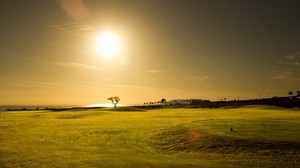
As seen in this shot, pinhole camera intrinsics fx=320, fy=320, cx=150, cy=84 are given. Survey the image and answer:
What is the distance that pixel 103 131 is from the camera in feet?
164

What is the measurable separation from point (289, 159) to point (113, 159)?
648 inches

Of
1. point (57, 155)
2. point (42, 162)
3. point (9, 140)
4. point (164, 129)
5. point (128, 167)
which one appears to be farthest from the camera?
point (164, 129)

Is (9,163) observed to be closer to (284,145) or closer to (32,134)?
(32,134)

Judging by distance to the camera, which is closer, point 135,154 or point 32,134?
point 135,154

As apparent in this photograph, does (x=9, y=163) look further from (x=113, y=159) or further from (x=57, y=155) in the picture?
(x=113, y=159)

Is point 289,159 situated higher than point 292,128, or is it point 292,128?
point 292,128

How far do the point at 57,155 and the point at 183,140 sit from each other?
15.2 metres

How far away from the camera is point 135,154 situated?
33.2 m

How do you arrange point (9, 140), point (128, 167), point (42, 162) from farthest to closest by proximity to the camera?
point (9, 140), point (42, 162), point (128, 167)

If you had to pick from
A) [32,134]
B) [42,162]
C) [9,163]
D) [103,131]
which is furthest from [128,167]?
[32,134]

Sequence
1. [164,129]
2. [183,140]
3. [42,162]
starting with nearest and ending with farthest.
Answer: [42,162], [183,140], [164,129]

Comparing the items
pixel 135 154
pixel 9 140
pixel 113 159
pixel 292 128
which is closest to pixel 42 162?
pixel 113 159

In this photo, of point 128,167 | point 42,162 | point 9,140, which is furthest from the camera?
point 9,140

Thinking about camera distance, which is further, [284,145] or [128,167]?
[284,145]
